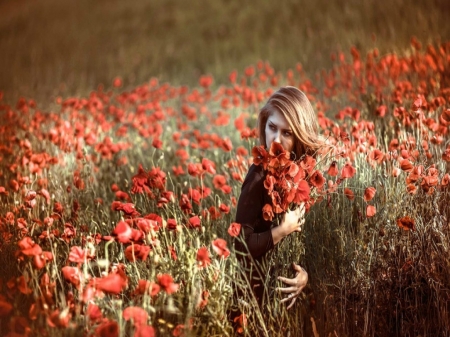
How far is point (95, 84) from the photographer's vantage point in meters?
7.49

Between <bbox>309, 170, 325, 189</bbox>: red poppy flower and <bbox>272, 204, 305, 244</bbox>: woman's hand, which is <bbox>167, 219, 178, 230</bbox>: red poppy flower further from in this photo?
<bbox>309, 170, 325, 189</bbox>: red poppy flower

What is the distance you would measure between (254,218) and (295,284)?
320mm

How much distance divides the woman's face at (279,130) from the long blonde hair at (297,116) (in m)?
0.02

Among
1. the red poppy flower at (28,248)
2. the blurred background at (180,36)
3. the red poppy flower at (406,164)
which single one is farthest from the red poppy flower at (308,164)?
→ the blurred background at (180,36)

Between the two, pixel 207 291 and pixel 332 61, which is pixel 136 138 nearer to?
pixel 332 61

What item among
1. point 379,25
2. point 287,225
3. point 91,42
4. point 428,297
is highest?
point 91,42

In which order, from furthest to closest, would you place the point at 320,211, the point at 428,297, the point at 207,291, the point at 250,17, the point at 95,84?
1. the point at 250,17
2. the point at 95,84
3. the point at 320,211
4. the point at 428,297
5. the point at 207,291

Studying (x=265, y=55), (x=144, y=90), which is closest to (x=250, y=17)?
(x=265, y=55)

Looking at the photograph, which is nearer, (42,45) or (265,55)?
(42,45)

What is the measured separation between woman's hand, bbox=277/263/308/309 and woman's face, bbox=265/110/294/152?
1.65 feet

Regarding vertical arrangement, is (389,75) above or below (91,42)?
below

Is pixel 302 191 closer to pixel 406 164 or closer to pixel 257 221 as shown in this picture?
pixel 257 221

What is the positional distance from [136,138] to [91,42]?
351 centimetres

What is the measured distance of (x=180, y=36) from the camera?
32.6ft
